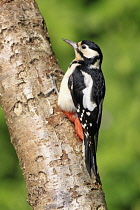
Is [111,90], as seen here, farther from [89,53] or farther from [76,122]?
[76,122]

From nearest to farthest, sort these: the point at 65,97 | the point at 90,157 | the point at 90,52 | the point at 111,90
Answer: the point at 90,157
the point at 65,97
the point at 90,52
the point at 111,90

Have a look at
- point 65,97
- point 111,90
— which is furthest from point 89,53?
point 111,90

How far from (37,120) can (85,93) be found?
0.70 metres

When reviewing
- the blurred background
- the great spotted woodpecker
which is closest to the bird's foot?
the great spotted woodpecker

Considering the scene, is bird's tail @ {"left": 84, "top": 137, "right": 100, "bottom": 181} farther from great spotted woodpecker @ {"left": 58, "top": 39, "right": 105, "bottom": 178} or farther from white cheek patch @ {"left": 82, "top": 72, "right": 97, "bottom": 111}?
white cheek patch @ {"left": 82, "top": 72, "right": 97, "bottom": 111}

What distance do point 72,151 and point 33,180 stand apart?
0.31 meters

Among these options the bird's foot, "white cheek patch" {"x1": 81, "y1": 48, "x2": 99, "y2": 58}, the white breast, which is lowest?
the bird's foot

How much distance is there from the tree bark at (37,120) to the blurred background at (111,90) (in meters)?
1.52

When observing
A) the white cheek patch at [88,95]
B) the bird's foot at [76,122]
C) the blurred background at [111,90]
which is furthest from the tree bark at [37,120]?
the blurred background at [111,90]

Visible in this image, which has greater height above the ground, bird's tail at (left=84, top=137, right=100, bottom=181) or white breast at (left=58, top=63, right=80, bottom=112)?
white breast at (left=58, top=63, right=80, bottom=112)

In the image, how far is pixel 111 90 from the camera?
5.79 meters

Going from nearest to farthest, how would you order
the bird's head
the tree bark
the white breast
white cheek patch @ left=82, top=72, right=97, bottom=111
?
the tree bark < the white breast < white cheek patch @ left=82, top=72, right=97, bottom=111 < the bird's head

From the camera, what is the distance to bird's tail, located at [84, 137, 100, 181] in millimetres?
3311

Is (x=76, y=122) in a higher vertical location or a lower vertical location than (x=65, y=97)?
lower
